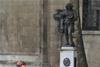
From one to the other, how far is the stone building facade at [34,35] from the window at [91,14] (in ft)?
0.79

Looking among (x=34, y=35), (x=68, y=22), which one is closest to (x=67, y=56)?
(x=68, y=22)

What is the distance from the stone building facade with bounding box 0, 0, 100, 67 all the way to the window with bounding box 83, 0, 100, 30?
24 cm

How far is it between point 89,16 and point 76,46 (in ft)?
11.7

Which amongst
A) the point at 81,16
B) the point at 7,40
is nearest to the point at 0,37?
the point at 7,40

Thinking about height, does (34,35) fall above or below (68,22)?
below

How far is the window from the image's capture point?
88.8ft

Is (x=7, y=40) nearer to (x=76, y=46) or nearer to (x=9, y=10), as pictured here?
(x=9, y=10)

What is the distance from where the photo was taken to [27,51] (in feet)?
89.4

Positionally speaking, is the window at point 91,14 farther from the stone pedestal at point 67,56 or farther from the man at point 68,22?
the stone pedestal at point 67,56

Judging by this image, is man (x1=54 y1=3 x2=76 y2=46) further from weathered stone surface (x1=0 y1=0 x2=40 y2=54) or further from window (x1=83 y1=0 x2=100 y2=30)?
weathered stone surface (x1=0 y1=0 x2=40 y2=54)

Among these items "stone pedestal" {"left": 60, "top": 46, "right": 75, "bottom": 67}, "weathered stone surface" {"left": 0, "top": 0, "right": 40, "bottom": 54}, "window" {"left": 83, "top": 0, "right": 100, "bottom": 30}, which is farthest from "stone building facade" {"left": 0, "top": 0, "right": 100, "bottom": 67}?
"stone pedestal" {"left": 60, "top": 46, "right": 75, "bottom": 67}

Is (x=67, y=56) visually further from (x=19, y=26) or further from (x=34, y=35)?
(x=19, y=26)

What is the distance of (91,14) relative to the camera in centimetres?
2722

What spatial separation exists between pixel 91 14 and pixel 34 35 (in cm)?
265
